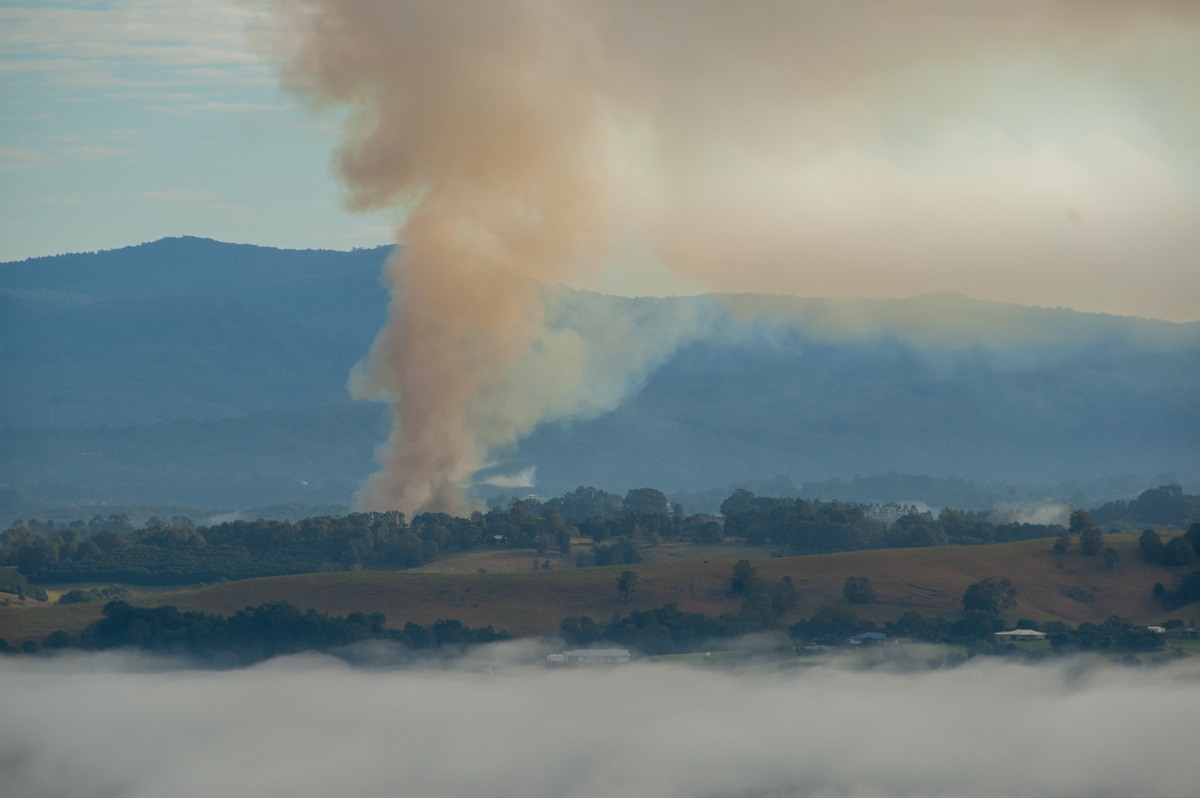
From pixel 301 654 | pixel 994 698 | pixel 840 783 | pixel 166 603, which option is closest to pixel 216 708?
pixel 301 654

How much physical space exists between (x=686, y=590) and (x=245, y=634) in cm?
4008

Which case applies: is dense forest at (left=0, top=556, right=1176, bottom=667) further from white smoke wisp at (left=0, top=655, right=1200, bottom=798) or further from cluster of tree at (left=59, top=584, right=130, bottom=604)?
cluster of tree at (left=59, top=584, right=130, bottom=604)

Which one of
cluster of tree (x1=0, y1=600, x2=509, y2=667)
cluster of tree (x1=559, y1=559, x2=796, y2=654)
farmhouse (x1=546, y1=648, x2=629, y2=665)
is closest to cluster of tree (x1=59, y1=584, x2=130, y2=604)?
cluster of tree (x1=0, y1=600, x2=509, y2=667)

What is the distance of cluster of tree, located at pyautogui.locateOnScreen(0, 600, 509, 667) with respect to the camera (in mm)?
160250

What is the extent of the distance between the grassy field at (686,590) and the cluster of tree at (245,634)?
2885mm

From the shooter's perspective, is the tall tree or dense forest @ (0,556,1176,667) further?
the tall tree

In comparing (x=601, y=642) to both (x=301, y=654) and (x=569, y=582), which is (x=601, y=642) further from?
(x=301, y=654)

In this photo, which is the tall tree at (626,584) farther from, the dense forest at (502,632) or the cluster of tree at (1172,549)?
the cluster of tree at (1172,549)

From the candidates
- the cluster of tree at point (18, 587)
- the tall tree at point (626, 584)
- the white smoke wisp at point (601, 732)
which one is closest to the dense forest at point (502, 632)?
the white smoke wisp at point (601, 732)

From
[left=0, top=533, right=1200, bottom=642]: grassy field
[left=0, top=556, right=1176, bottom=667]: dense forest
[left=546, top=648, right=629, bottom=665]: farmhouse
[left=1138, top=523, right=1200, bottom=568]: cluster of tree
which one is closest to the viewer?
[left=546, top=648, right=629, bottom=665]: farmhouse

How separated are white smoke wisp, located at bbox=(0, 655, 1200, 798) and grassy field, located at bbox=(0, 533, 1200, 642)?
12.7 meters

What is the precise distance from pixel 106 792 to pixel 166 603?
116 feet

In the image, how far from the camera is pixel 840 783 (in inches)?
5226

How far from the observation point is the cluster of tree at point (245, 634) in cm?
16025
